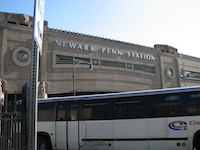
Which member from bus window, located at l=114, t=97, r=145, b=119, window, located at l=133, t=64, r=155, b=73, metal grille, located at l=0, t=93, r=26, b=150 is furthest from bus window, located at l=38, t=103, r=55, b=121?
window, located at l=133, t=64, r=155, b=73

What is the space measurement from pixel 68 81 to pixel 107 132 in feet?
119

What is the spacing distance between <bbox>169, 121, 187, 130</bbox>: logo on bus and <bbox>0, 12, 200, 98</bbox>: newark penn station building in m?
26.2

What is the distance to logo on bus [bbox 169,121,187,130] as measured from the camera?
416 inches

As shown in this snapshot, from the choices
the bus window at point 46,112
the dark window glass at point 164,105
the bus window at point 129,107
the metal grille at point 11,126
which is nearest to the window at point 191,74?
the bus window at point 46,112

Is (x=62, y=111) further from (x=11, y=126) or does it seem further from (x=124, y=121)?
(x=11, y=126)

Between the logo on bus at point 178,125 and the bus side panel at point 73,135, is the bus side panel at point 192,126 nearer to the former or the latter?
the logo on bus at point 178,125

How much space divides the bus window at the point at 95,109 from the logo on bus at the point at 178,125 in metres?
2.93

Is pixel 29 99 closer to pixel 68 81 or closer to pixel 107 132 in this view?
pixel 107 132

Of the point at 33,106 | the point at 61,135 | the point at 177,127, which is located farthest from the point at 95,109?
the point at 33,106

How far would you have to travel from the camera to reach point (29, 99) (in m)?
4.02

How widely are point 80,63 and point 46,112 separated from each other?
1422 inches

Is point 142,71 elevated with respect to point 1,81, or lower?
elevated

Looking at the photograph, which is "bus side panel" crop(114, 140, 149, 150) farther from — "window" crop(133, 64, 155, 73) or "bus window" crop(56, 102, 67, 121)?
"window" crop(133, 64, 155, 73)

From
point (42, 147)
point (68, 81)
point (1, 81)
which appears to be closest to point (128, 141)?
point (42, 147)
